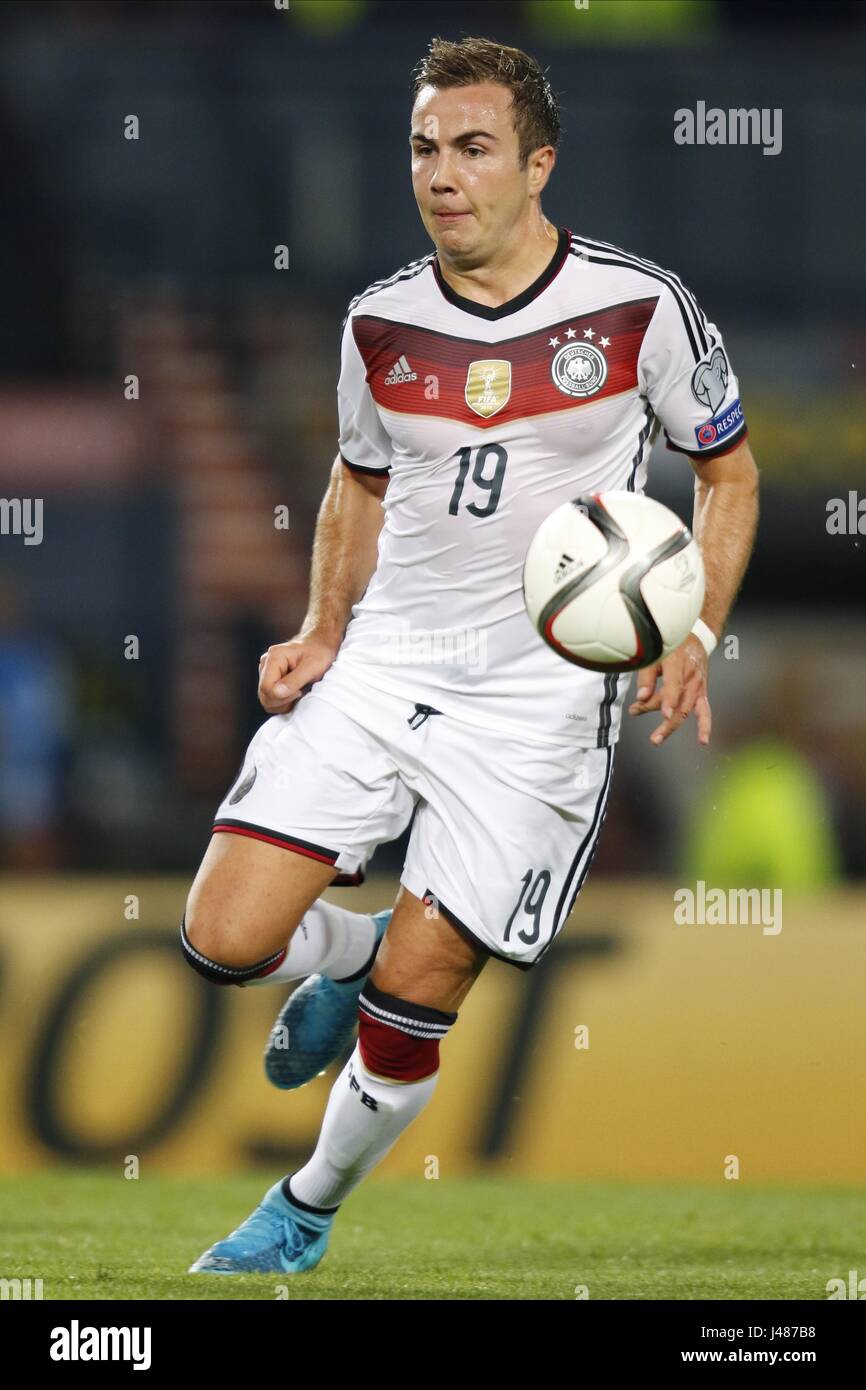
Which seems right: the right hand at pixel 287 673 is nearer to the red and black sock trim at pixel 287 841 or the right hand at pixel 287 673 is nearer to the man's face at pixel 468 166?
the red and black sock trim at pixel 287 841

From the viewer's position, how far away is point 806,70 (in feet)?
47.6

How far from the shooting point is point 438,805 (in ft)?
14.6

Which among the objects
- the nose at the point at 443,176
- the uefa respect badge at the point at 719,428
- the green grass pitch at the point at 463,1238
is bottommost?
the green grass pitch at the point at 463,1238

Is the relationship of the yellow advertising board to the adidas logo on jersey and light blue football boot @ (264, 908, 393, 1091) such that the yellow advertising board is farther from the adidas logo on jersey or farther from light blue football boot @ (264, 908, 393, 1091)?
the adidas logo on jersey

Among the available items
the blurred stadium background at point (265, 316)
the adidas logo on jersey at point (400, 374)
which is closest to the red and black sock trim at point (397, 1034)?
the adidas logo on jersey at point (400, 374)

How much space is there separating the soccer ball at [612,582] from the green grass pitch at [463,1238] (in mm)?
1385

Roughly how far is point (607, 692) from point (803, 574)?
33.9 ft

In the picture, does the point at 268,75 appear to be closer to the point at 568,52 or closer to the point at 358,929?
the point at 568,52

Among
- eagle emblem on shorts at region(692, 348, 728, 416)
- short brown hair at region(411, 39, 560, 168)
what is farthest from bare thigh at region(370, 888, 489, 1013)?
short brown hair at region(411, 39, 560, 168)

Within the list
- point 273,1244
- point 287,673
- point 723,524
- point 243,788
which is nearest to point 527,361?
point 723,524

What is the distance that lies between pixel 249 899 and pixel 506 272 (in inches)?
57.1

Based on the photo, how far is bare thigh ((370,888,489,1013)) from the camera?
438cm

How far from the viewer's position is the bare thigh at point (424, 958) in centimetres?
438

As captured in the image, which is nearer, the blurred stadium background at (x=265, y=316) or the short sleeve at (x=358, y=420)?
the short sleeve at (x=358, y=420)
